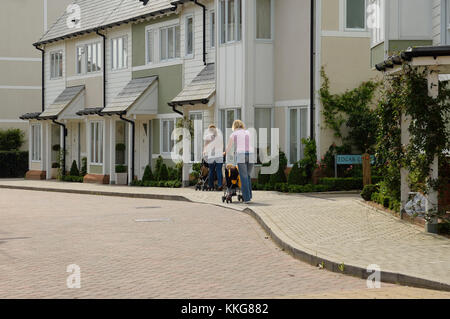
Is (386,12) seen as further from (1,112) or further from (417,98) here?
(1,112)

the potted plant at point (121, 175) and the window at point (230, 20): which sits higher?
the window at point (230, 20)

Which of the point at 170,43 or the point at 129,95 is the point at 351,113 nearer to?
the point at 170,43

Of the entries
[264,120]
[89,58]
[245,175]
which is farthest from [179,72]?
[245,175]

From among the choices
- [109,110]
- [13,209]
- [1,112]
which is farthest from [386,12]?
[1,112]

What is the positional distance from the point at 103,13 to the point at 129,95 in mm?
6069

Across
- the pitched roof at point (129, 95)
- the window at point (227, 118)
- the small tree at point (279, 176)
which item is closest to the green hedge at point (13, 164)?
the pitched roof at point (129, 95)

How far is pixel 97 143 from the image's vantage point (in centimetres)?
3459

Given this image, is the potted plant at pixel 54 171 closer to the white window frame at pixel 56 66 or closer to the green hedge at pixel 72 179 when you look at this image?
the green hedge at pixel 72 179

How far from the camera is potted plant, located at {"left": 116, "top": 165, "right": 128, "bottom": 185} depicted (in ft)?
106

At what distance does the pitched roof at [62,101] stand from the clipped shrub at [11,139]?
8049mm

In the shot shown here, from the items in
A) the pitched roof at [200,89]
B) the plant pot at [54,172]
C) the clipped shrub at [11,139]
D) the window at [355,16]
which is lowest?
the plant pot at [54,172]

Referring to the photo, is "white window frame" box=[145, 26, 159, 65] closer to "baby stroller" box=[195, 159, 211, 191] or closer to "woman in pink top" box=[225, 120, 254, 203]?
"baby stroller" box=[195, 159, 211, 191]

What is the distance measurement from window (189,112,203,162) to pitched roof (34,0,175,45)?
4316 mm

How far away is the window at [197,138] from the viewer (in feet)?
90.4
